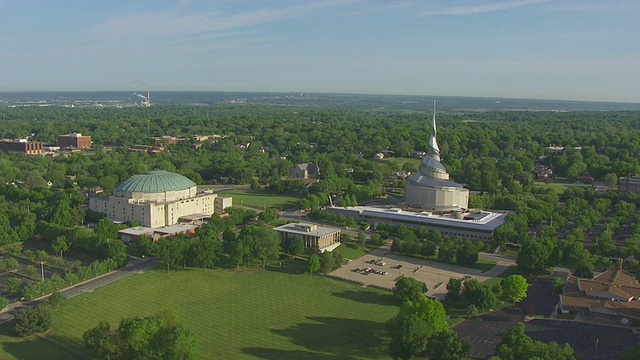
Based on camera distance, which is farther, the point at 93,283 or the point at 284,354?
the point at 93,283

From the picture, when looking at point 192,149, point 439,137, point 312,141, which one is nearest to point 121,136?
point 192,149

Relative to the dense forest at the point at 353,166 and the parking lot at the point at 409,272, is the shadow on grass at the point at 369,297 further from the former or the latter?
the dense forest at the point at 353,166

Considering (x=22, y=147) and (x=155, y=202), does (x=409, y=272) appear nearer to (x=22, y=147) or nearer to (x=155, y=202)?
(x=155, y=202)

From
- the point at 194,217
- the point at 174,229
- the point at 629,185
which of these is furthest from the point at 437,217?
the point at 629,185

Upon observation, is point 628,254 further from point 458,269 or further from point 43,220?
point 43,220

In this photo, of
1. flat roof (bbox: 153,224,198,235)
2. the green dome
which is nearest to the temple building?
flat roof (bbox: 153,224,198,235)

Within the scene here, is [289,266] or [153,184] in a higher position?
[153,184]
